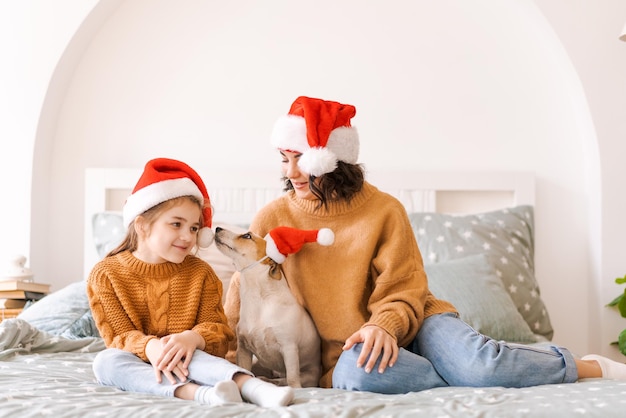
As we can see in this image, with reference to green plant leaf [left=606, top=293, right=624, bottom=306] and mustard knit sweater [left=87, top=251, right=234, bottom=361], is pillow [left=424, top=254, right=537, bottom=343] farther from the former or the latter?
mustard knit sweater [left=87, top=251, right=234, bottom=361]

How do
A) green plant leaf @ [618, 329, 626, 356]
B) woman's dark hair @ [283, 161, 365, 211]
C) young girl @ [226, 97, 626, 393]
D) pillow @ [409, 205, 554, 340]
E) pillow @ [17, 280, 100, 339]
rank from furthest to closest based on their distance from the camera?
green plant leaf @ [618, 329, 626, 356]
pillow @ [409, 205, 554, 340]
pillow @ [17, 280, 100, 339]
woman's dark hair @ [283, 161, 365, 211]
young girl @ [226, 97, 626, 393]

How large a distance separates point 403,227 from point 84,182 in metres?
1.71

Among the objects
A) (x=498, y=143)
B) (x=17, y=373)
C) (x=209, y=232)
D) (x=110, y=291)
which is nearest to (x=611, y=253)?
(x=498, y=143)

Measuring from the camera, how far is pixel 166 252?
1.73 metres

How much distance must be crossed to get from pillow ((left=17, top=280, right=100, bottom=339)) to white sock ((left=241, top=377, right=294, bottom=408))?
99 centimetres

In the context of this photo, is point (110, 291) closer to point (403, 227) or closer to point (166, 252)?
point (166, 252)

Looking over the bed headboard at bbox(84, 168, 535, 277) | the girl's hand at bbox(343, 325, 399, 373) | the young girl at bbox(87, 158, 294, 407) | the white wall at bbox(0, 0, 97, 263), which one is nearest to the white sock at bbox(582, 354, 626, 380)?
the girl's hand at bbox(343, 325, 399, 373)

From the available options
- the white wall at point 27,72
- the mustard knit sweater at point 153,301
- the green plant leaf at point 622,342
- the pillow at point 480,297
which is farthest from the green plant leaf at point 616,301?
the white wall at point 27,72

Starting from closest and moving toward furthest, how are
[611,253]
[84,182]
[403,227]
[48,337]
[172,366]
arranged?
[172,366]
[403,227]
[48,337]
[611,253]
[84,182]

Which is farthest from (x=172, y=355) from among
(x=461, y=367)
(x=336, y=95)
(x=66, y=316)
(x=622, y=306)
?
(x=622, y=306)

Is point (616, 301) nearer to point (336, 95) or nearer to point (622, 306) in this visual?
point (622, 306)

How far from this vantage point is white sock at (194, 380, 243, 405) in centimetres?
132

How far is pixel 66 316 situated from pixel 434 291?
1.05 m

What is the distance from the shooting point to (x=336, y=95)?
3094 mm
